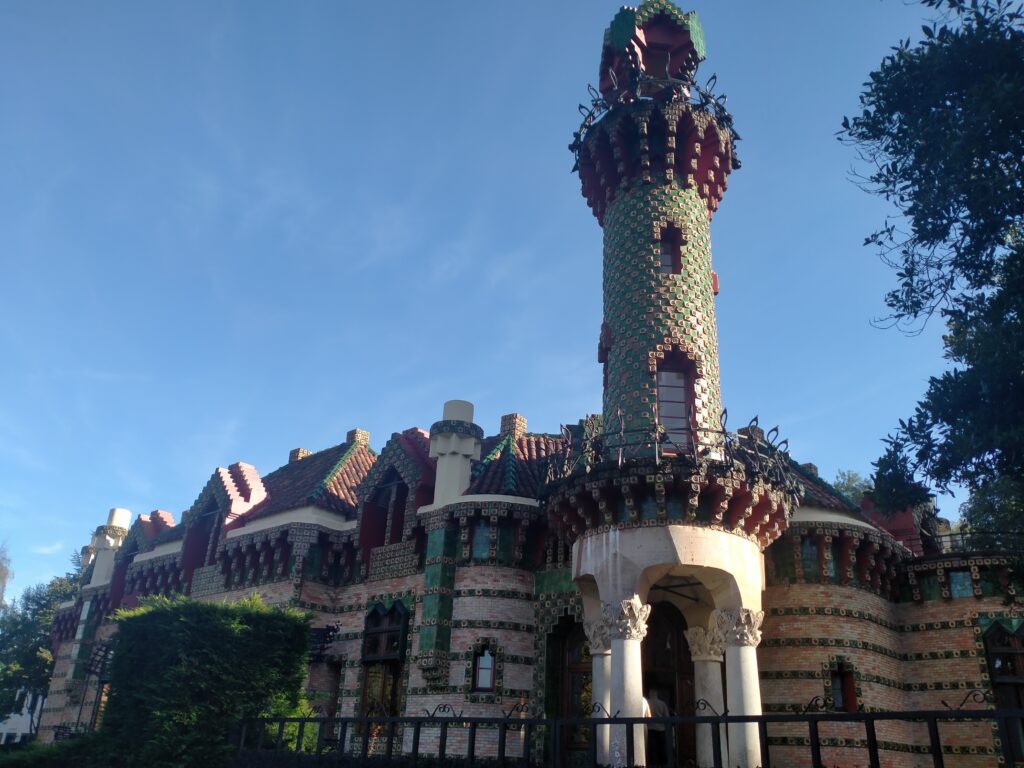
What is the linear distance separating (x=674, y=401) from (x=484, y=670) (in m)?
7.73

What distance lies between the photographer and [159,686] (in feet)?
62.7

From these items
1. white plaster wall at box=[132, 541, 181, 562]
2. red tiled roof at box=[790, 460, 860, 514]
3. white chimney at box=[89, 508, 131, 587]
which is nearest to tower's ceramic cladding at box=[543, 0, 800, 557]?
red tiled roof at box=[790, 460, 860, 514]

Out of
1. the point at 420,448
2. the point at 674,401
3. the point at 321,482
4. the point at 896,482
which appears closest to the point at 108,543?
the point at 321,482

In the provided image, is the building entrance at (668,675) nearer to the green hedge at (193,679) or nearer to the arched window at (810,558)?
the arched window at (810,558)

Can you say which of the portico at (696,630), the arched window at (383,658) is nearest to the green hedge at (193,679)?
the arched window at (383,658)

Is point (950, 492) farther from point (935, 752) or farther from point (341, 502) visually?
point (341, 502)

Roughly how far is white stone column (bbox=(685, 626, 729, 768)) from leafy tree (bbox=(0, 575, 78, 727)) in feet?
111

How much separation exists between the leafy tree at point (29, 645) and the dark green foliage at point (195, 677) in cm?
2395

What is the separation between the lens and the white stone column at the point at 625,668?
15695 mm

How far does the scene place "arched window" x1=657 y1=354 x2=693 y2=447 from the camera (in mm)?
18781

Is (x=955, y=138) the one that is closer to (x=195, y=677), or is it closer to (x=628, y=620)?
(x=628, y=620)

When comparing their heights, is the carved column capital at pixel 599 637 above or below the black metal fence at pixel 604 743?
above

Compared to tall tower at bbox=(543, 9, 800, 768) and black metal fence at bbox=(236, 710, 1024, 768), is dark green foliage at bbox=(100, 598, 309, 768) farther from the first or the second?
tall tower at bbox=(543, 9, 800, 768)

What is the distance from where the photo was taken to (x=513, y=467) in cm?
2289
